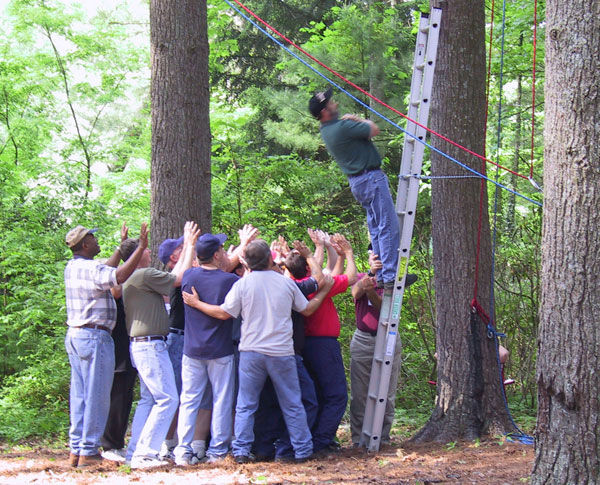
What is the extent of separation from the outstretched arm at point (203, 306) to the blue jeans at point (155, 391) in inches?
17.7

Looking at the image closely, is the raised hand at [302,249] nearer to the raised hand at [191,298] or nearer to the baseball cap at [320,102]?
the raised hand at [191,298]

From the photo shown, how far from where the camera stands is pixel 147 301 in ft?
19.1

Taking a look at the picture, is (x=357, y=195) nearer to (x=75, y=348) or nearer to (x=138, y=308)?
(x=138, y=308)

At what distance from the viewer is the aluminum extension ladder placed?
5.75 metres

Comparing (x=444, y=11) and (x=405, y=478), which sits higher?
(x=444, y=11)

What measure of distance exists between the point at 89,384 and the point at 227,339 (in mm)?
1225

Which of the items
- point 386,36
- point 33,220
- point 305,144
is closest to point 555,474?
point 33,220

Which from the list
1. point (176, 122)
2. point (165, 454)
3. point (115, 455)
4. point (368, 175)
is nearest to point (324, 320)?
point (368, 175)

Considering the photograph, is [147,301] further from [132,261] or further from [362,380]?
[362,380]

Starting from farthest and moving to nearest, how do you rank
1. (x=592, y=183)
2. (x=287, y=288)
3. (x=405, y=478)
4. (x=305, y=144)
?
(x=305, y=144), (x=287, y=288), (x=405, y=478), (x=592, y=183)

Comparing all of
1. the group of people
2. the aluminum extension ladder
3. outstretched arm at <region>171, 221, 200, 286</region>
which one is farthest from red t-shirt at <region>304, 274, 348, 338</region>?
outstretched arm at <region>171, 221, 200, 286</region>

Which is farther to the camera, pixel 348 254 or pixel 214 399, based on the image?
pixel 348 254

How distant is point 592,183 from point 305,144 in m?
11.5

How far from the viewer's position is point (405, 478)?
4867mm
